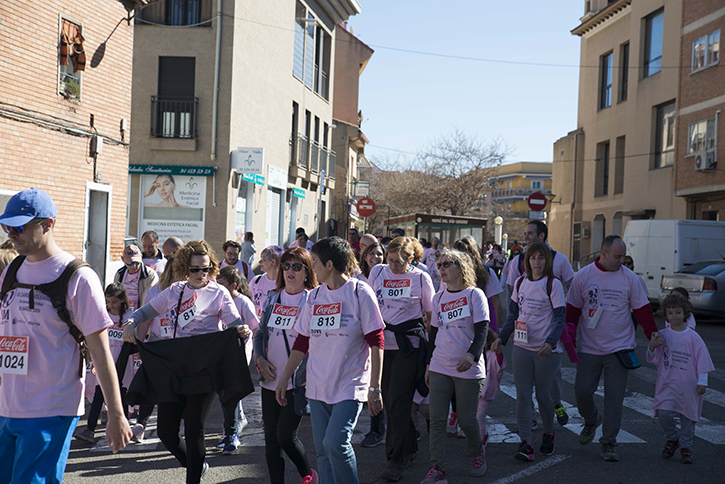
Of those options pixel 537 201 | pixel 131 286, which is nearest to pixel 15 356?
pixel 131 286

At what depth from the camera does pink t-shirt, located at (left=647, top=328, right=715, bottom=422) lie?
5.93 meters

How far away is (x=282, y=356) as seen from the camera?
4.82 m

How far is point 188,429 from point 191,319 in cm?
73

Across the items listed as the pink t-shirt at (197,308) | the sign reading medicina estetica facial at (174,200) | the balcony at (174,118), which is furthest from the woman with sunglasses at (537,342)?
the balcony at (174,118)

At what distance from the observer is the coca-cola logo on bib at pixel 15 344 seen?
10.2 feet

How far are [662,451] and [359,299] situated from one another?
3.58 meters

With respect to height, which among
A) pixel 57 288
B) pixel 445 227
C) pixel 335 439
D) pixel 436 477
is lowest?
pixel 436 477

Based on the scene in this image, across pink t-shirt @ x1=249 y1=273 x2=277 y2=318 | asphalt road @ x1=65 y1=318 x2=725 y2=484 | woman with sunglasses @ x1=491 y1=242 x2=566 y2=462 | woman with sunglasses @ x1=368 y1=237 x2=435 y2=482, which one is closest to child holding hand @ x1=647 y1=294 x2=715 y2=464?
asphalt road @ x1=65 y1=318 x2=725 y2=484

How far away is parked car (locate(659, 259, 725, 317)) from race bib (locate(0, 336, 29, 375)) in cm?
1442

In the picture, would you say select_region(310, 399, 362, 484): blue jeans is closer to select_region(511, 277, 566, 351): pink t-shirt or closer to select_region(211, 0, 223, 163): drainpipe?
select_region(511, 277, 566, 351): pink t-shirt

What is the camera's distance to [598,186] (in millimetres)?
34188

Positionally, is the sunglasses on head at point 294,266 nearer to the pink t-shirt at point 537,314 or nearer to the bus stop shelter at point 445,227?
the pink t-shirt at point 537,314

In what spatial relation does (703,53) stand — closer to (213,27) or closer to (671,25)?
(671,25)

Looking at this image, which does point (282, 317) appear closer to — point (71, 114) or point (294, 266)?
point (294, 266)
